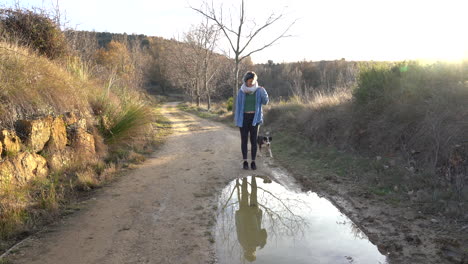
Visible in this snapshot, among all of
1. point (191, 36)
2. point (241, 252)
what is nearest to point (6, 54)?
point (241, 252)

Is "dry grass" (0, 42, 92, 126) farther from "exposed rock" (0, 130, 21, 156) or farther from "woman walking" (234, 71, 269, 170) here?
"woman walking" (234, 71, 269, 170)

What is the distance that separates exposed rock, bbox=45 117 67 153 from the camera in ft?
16.7

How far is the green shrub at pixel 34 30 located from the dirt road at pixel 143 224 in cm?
436

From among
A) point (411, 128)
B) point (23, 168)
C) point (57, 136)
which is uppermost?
point (411, 128)

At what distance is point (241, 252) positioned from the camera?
3096 mm

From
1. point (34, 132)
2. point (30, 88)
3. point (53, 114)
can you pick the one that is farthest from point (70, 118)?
point (34, 132)

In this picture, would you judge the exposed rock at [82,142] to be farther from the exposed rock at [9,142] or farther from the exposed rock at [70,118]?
the exposed rock at [9,142]

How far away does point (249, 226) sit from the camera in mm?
3730

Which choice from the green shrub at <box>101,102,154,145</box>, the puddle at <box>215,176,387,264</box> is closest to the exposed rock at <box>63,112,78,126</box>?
the green shrub at <box>101,102,154,145</box>

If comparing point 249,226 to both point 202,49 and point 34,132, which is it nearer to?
point 34,132

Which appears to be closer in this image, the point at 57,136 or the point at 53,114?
the point at 57,136

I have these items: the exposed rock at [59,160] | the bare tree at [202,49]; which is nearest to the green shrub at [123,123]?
the exposed rock at [59,160]

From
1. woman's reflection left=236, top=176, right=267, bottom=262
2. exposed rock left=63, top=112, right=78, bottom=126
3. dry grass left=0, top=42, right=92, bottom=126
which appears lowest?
woman's reflection left=236, top=176, right=267, bottom=262

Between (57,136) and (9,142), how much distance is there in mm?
1139
